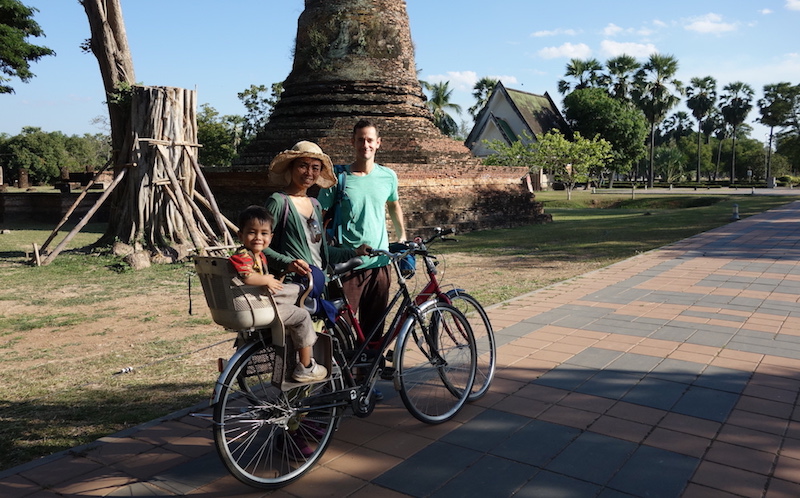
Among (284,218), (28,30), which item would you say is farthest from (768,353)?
(28,30)

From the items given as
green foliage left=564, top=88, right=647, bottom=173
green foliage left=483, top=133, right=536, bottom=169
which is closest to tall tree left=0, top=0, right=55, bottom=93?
green foliage left=483, top=133, right=536, bottom=169

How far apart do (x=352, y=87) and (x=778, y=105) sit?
63835 millimetres

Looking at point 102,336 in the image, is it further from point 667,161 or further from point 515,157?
point 667,161

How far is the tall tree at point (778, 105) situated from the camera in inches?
2490

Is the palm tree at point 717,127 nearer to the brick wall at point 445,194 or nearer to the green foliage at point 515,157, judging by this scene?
the green foliage at point 515,157

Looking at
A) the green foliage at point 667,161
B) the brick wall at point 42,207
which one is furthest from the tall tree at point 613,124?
the brick wall at point 42,207

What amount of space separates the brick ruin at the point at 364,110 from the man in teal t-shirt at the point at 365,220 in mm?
10106

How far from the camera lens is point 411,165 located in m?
14.0

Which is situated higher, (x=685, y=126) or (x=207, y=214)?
(x=685, y=126)

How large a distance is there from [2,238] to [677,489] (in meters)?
15.1

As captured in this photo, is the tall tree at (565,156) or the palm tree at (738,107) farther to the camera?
the palm tree at (738,107)

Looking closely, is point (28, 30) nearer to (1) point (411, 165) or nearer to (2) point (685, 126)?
(1) point (411, 165)

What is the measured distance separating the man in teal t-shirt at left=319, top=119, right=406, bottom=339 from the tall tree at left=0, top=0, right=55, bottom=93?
21.1 m

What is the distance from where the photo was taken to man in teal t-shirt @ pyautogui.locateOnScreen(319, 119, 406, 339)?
3.62 meters
